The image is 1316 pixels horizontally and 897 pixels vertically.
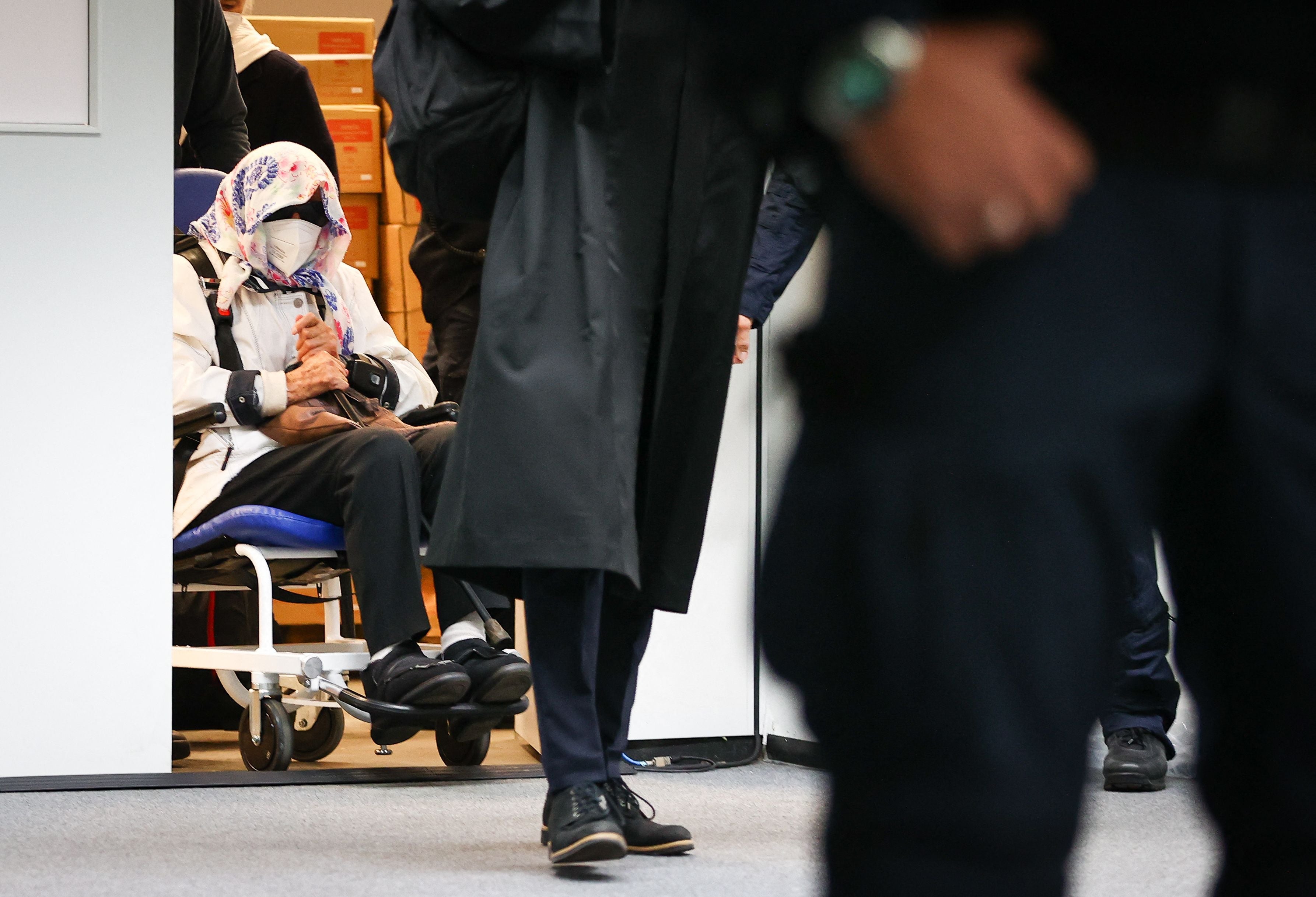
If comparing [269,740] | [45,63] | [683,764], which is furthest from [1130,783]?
[45,63]

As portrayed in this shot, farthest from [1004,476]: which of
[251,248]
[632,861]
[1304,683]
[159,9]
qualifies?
[251,248]

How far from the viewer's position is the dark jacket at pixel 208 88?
383 centimetres

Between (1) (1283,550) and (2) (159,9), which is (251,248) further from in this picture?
(1) (1283,550)

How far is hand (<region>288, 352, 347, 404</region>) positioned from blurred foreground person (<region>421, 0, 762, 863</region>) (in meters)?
1.14

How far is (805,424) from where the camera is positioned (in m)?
0.56

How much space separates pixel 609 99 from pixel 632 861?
1.01m

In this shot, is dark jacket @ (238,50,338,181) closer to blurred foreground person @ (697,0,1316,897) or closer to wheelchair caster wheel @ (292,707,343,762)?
wheelchair caster wheel @ (292,707,343,762)

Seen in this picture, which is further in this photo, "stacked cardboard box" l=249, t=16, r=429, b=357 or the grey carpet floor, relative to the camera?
"stacked cardboard box" l=249, t=16, r=429, b=357

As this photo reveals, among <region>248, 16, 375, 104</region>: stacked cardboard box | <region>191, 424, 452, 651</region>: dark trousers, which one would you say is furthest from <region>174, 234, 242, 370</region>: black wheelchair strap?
<region>248, 16, 375, 104</region>: stacked cardboard box

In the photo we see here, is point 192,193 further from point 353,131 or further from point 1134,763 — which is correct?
point 1134,763

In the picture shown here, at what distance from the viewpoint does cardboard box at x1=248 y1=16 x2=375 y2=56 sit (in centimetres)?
567

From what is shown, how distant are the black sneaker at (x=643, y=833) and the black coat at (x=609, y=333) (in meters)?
0.26

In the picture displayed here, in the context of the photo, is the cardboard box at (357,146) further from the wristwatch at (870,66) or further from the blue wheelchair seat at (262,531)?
the wristwatch at (870,66)

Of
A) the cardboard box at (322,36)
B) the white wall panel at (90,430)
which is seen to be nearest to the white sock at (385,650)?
the white wall panel at (90,430)
